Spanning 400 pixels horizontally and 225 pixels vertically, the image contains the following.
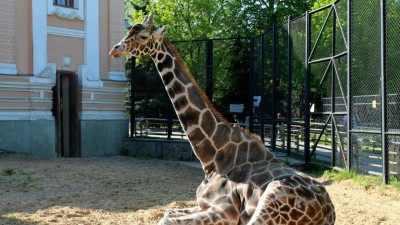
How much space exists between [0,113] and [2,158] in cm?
153

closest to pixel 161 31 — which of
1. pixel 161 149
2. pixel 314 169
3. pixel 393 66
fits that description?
pixel 393 66

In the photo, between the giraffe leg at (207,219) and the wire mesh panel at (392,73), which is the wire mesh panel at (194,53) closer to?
the wire mesh panel at (392,73)

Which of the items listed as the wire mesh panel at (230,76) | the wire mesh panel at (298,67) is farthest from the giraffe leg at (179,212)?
the wire mesh panel at (230,76)

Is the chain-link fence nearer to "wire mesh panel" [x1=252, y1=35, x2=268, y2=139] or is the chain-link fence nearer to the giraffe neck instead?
"wire mesh panel" [x1=252, y1=35, x2=268, y2=139]

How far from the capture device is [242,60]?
61.8 feet

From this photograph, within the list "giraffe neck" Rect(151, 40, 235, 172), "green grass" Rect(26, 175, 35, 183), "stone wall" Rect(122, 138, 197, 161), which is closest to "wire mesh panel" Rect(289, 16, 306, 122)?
"stone wall" Rect(122, 138, 197, 161)

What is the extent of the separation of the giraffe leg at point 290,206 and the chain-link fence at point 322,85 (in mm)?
A: 4672

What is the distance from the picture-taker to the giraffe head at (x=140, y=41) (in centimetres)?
475

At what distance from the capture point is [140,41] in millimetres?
4766

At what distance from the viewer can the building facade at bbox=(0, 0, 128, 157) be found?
558 inches

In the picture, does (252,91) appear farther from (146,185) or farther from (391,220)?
(391,220)

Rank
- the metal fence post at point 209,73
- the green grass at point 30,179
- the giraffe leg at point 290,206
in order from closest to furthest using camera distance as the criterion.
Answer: the giraffe leg at point 290,206
the green grass at point 30,179
the metal fence post at point 209,73

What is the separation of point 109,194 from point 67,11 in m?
8.35

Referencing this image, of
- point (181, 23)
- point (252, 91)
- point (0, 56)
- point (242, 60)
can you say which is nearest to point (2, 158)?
point (0, 56)
